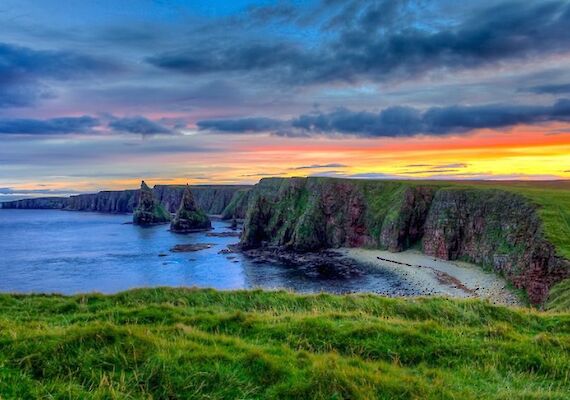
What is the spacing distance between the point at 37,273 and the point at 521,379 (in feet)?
316

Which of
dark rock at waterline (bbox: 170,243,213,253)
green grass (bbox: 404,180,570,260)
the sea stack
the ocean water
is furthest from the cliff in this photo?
the sea stack

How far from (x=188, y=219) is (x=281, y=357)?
175m

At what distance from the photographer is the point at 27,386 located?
6.66 m

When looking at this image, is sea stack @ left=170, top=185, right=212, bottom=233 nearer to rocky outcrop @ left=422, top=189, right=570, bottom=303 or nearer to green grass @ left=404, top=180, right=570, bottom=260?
rocky outcrop @ left=422, top=189, right=570, bottom=303

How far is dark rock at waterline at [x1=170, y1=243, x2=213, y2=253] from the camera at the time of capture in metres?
118

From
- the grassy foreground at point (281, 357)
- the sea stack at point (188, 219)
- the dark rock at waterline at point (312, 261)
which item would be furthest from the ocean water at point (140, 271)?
the grassy foreground at point (281, 357)

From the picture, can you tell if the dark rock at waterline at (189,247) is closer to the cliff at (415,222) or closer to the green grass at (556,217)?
the cliff at (415,222)

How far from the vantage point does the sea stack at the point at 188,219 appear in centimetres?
17638

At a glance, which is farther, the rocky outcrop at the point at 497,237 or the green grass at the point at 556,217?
the rocky outcrop at the point at 497,237

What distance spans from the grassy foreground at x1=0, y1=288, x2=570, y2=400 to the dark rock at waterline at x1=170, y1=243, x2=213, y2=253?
10679cm

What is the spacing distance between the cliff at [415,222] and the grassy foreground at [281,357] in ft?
169

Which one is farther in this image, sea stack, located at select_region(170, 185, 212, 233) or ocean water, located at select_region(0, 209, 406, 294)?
sea stack, located at select_region(170, 185, 212, 233)

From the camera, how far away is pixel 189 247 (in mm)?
122562

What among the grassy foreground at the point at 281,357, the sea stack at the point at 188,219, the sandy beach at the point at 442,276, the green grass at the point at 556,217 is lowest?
the sandy beach at the point at 442,276
